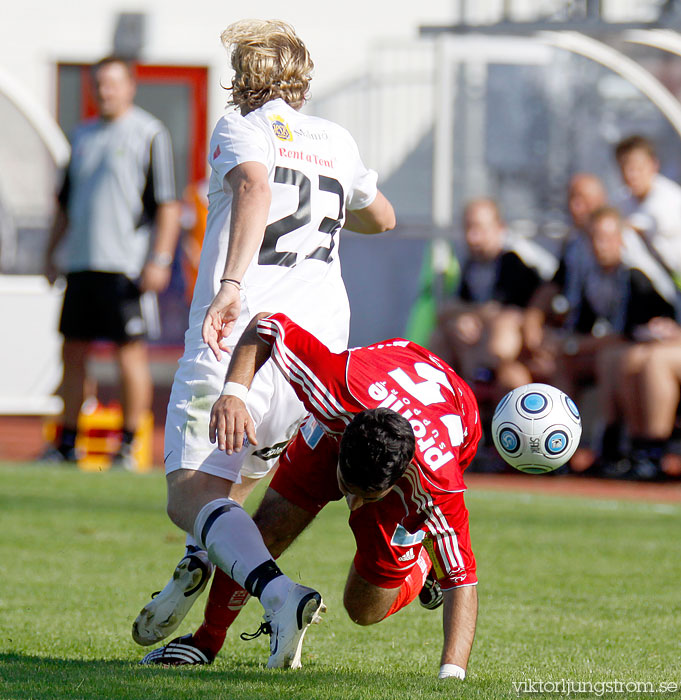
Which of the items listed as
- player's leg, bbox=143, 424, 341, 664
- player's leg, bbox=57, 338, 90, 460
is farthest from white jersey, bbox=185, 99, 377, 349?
player's leg, bbox=57, 338, 90, 460

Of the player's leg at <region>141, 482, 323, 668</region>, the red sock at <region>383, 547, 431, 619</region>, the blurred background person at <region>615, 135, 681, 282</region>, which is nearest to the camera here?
the player's leg at <region>141, 482, 323, 668</region>

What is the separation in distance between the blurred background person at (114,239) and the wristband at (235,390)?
5.42 metres

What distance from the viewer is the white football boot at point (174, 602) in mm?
4055

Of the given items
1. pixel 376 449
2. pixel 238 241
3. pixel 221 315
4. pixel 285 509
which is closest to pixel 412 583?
pixel 285 509

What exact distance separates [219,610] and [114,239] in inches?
213

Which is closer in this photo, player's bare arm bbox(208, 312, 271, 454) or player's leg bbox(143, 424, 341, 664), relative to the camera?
player's bare arm bbox(208, 312, 271, 454)

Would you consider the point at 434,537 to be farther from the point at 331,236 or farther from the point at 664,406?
the point at 664,406

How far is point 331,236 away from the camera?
176 inches

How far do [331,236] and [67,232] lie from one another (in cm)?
550

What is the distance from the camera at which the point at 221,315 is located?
3.89 metres

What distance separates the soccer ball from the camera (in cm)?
430

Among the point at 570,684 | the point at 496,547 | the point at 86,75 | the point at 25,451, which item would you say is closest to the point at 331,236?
the point at 570,684

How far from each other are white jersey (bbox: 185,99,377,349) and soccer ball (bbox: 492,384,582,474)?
0.64 m

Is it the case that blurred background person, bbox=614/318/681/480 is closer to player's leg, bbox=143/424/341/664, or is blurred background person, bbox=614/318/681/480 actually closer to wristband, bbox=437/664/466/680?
A: player's leg, bbox=143/424/341/664
